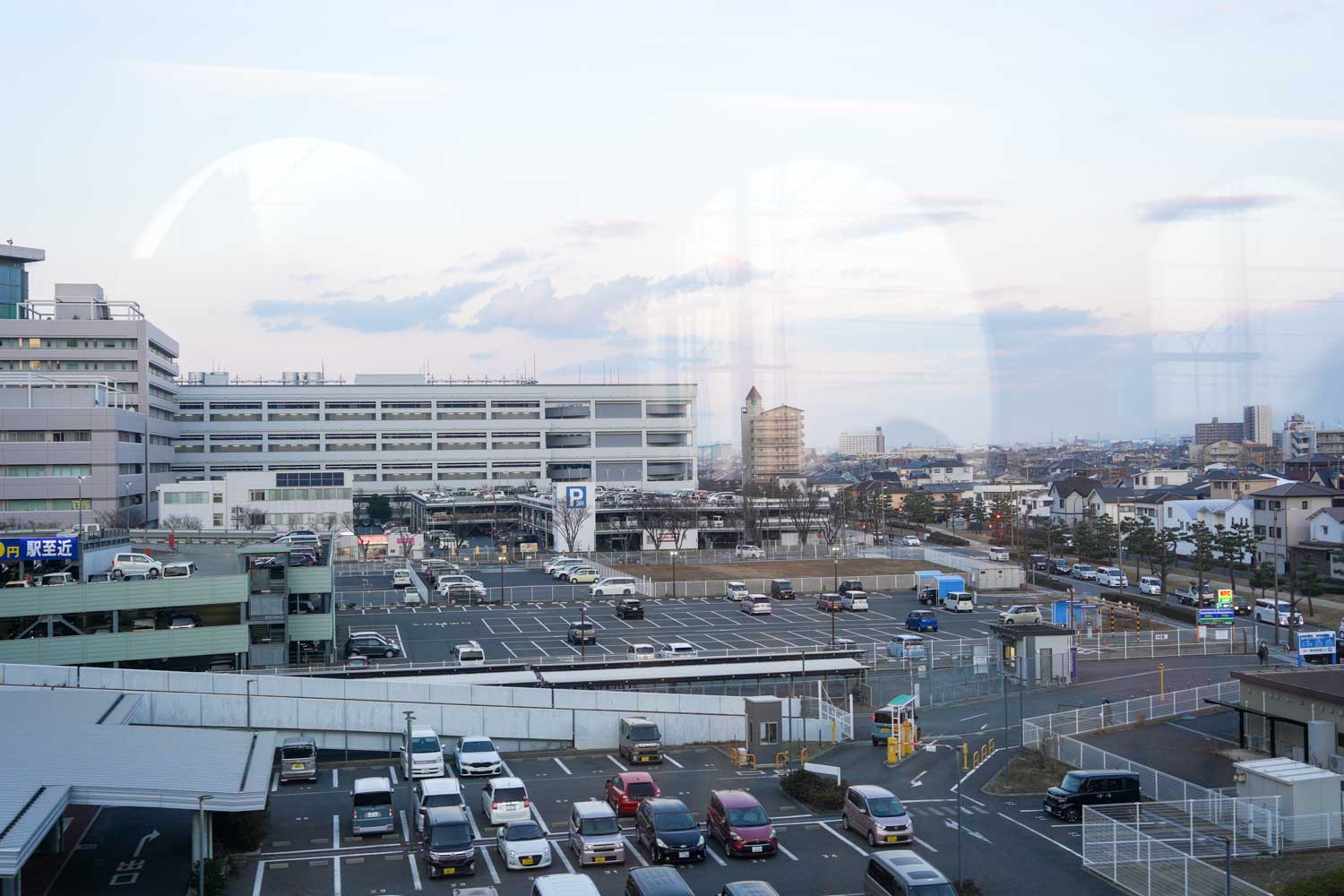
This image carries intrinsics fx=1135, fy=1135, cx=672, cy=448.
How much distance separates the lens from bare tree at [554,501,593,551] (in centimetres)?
4256

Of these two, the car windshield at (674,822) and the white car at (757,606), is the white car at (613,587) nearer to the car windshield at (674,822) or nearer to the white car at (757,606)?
the white car at (757,606)

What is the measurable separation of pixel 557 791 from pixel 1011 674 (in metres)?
9.45

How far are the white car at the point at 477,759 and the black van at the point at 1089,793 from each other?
20.3 feet

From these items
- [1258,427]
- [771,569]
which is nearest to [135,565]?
[771,569]

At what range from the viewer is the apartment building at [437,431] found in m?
59.4

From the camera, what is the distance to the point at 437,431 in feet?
203

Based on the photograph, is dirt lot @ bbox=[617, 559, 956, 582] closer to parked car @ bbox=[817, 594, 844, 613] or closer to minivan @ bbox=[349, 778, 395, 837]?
parked car @ bbox=[817, 594, 844, 613]

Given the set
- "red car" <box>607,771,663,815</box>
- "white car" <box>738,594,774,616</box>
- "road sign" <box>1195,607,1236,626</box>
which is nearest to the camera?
"red car" <box>607,771,663,815</box>

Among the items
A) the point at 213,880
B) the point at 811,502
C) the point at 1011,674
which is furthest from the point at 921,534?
the point at 213,880

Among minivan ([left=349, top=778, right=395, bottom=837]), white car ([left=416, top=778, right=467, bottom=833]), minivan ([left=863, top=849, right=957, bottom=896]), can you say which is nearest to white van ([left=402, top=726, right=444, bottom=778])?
minivan ([left=349, top=778, right=395, bottom=837])

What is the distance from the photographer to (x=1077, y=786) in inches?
447

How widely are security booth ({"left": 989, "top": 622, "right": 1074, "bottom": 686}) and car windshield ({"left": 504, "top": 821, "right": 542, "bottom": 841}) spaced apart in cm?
1106

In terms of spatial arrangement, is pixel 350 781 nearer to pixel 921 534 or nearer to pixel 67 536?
pixel 67 536

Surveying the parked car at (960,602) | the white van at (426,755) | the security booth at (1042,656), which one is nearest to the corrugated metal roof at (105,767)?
the white van at (426,755)
